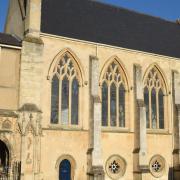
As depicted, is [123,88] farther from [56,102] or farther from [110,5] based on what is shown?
[110,5]

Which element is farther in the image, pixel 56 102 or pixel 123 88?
pixel 123 88

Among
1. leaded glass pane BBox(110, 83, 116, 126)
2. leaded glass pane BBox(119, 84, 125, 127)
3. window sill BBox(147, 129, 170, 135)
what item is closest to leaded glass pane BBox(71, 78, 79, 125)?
leaded glass pane BBox(110, 83, 116, 126)

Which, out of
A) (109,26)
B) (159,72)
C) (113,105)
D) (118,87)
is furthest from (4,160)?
(159,72)

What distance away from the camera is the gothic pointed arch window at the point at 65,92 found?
65.8ft

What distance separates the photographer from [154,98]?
2402 centimetres

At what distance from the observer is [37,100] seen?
1858cm

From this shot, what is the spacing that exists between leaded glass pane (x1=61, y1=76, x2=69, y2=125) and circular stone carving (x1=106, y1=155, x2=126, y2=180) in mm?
3923

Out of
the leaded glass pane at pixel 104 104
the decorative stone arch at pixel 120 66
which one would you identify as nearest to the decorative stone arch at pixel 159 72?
the decorative stone arch at pixel 120 66

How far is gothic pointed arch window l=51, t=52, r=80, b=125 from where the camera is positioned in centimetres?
2005

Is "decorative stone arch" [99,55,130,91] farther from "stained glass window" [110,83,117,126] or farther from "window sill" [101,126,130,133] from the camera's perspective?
"window sill" [101,126,130,133]

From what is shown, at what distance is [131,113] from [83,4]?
9412mm

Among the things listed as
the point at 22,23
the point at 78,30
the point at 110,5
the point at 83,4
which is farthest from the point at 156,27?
Answer: the point at 22,23

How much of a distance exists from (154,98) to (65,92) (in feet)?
23.6

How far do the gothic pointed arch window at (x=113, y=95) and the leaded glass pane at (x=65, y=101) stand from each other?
103 inches
